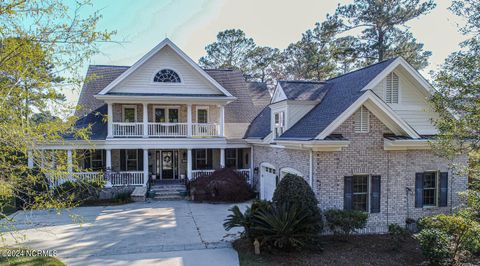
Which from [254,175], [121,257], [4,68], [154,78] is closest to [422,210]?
[254,175]

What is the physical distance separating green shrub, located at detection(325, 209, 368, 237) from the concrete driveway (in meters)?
3.21

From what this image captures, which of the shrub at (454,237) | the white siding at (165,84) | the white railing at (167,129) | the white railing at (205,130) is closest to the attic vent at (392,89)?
the shrub at (454,237)

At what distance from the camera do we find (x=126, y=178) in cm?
1761

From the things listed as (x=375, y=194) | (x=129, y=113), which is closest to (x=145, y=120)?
(x=129, y=113)

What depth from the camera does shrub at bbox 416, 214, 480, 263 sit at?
7738mm

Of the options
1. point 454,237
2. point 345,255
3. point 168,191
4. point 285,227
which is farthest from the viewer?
point 168,191

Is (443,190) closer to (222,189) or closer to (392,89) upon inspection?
(392,89)

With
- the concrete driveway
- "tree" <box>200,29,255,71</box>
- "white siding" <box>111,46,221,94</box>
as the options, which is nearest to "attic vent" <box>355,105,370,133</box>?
the concrete driveway

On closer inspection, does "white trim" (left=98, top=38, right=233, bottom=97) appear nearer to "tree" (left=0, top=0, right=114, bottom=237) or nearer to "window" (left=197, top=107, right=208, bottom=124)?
"window" (left=197, top=107, right=208, bottom=124)

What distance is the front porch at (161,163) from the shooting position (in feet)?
58.3

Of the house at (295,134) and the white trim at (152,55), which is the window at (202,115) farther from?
the white trim at (152,55)

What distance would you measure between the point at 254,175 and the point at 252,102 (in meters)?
6.72

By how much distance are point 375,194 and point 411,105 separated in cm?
403

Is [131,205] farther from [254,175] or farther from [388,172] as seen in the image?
[388,172]
